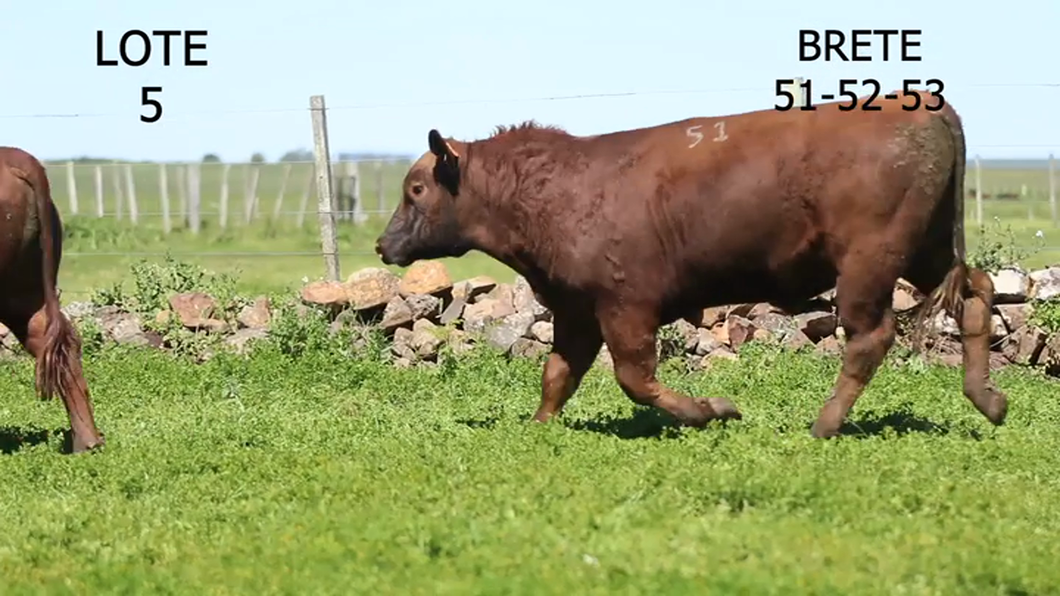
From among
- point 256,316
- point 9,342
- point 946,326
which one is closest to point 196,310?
point 256,316

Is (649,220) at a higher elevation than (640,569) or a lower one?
higher

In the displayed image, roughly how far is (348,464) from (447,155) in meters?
2.40

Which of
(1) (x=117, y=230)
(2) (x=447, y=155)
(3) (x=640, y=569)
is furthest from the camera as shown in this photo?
(1) (x=117, y=230)

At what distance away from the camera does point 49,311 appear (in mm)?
10172

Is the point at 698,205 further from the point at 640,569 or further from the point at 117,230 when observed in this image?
the point at 117,230

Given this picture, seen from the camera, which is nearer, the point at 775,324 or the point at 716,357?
the point at 716,357

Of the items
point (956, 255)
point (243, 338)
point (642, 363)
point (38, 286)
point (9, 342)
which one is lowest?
point (9, 342)

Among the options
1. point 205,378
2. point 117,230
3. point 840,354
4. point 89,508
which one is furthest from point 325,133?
point 117,230

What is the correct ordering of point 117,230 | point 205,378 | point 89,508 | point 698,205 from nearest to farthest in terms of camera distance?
1. point 89,508
2. point 698,205
3. point 205,378
4. point 117,230

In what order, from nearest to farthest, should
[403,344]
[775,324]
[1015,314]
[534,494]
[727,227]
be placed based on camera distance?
[534,494], [727,227], [1015,314], [775,324], [403,344]

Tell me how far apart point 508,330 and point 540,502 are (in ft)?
21.7

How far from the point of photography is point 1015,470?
28.1 feet

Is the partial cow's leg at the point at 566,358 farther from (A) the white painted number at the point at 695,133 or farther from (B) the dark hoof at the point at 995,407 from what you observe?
(B) the dark hoof at the point at 995,407

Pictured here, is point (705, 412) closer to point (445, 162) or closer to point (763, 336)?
point (445, 162)
